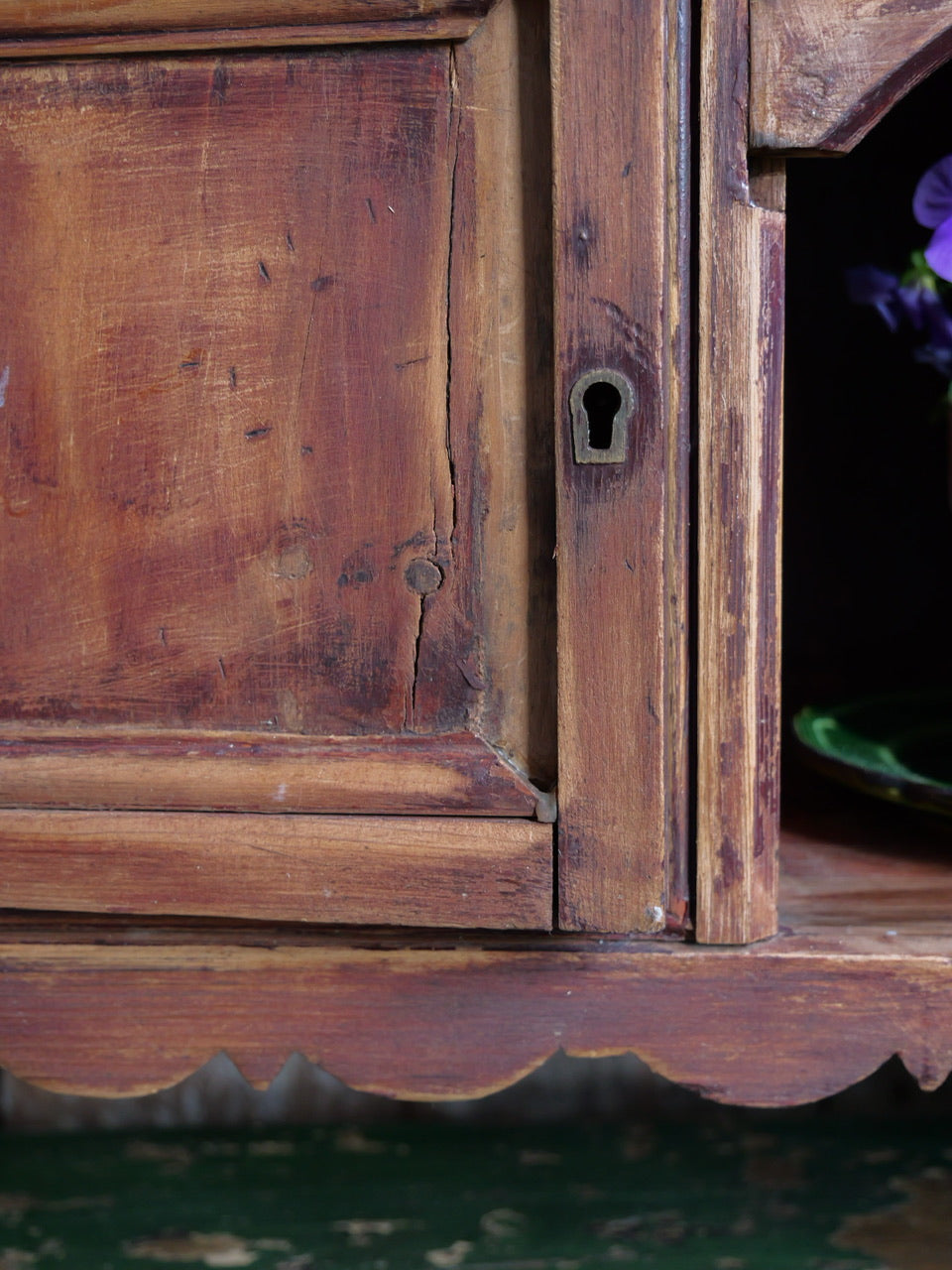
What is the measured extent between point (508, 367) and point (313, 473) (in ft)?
0.34

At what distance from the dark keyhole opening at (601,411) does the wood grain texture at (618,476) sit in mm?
12

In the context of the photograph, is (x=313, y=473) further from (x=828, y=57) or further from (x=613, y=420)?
(x=828, y=57)

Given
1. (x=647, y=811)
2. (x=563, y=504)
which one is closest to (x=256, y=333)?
(x=563, y=504)

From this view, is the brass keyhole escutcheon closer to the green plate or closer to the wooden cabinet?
the wooden cabinet

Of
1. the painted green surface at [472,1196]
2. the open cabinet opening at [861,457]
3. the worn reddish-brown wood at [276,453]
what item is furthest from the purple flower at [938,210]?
the painted green surface at [472,1196]

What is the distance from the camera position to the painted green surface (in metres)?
0.64

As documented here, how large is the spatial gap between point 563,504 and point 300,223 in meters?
0.18

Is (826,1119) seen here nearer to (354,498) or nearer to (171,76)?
(354,498)

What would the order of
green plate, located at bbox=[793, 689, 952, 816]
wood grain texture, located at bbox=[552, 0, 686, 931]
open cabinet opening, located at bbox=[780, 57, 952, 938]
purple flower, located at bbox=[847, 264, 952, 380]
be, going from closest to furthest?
wood grain texture, located at bbox=[552, 0, 686, 931] → green plate, located at bbox=[793, 689, 952, 816] → purple flower, located at bbox=[847, 264, 952, 380] → open cabinet opening, located at bbox=[780, 57, 952, 938]

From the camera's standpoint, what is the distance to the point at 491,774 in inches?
21.4

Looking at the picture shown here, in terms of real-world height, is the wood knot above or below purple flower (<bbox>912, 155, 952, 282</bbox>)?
below

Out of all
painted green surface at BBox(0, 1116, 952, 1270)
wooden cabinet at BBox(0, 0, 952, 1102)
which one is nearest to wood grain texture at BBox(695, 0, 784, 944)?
wooden cabinet at BBox(0, 0, 952, 1102)

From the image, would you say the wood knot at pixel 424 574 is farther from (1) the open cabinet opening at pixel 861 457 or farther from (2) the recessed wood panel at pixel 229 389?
(1) the open cabinet opening at pixel 861 457

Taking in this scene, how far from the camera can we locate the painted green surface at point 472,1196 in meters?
0.64
